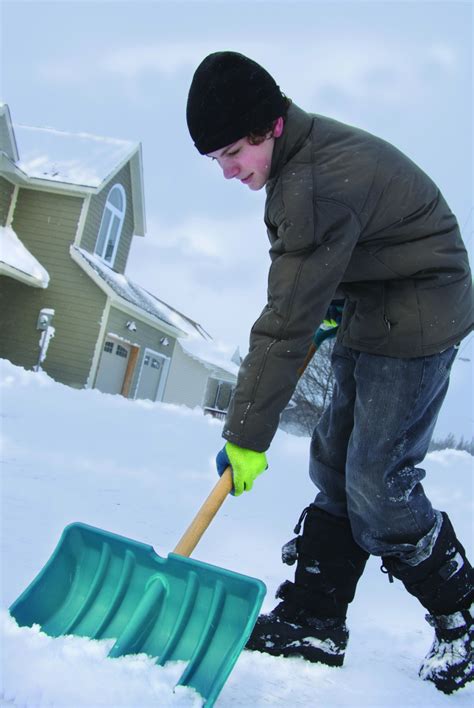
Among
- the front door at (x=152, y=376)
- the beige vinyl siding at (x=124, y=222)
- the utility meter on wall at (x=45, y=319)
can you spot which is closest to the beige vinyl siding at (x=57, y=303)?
the utility meter on wall at (x=45, y=319)

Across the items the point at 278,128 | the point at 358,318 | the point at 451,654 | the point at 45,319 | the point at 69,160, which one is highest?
the point at 69,160

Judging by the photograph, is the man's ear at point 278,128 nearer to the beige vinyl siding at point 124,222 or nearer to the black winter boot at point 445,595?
the black winter boot at point 445,595

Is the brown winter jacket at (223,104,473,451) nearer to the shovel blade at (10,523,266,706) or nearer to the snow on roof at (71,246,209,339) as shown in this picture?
the shovel blade at (10,523,266,706)

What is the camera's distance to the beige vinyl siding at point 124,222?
13.5m

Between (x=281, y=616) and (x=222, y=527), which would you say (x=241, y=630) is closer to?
(x=281, y=616)

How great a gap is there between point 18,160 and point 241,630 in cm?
1382

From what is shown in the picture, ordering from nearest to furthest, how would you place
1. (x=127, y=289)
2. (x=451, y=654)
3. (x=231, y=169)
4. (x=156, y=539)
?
1. (x=451, y=654)
2. (x=231, y=169)
3. (x=156, y=539)
4. (x=127, y=289)

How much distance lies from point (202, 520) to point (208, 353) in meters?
21.1

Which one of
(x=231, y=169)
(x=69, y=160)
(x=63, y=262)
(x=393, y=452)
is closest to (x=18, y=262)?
(x=63, y=262)

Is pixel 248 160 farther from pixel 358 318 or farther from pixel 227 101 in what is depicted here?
pixel 358 318

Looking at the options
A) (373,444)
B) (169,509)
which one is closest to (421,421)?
(373,444)

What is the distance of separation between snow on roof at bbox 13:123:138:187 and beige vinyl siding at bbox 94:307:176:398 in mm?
2979

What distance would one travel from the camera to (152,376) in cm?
1669

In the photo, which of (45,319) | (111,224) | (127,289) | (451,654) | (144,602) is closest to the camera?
(144,602)
